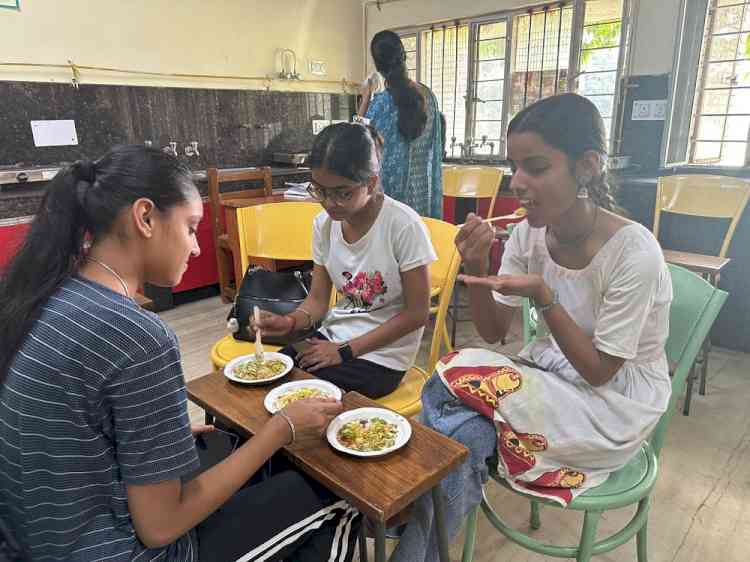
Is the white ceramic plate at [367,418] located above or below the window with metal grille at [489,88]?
below

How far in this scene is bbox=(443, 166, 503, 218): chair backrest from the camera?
10.2ft

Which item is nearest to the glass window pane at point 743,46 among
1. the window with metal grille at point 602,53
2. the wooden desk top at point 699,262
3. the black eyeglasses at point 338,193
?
the window with metal grille at point 602,53

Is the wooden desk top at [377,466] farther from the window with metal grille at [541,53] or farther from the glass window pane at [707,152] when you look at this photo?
the window with metal grille at [541,53]

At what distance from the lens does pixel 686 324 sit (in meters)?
1.10

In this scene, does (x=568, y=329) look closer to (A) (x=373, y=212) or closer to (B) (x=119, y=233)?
(A) (x=373, y=212)

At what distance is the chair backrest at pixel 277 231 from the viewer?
1.87 m

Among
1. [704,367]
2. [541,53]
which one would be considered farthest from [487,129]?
[704,367]

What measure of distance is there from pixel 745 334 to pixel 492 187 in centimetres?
154

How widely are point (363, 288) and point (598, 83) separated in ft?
9.31

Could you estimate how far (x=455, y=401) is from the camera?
104cm

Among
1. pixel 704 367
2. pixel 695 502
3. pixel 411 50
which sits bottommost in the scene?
pixel 695 502

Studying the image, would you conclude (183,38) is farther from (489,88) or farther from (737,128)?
(737,128)

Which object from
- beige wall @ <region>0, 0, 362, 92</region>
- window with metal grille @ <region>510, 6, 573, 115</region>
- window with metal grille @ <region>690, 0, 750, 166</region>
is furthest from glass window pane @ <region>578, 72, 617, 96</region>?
beige wall @ <region>0, 0, 362, 92</region>

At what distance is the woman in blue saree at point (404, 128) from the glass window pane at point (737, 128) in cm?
176
